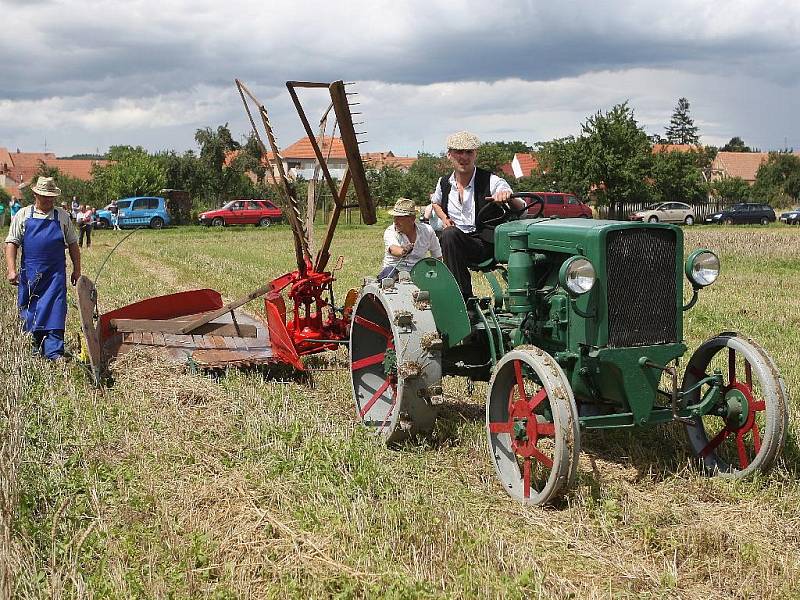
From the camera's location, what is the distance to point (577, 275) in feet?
13.7

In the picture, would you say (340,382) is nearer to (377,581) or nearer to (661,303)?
(661,303)

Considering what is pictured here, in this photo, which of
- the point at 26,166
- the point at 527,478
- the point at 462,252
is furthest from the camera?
the point at 26,166

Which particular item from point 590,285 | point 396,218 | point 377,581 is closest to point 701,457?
point 590,285

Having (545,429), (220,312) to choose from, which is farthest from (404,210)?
(545,429)

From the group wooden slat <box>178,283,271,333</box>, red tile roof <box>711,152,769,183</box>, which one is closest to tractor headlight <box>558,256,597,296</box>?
wooden slat <box>178,283,271,333</box>

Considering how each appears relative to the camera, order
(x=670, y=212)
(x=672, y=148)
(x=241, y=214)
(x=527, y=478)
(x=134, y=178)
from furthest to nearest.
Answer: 1. (x=672, y=148)
2. (x=134, y=178)
3. (x=670, y=212)
4. (x=241, y=214)
5. (x=527, y=478)

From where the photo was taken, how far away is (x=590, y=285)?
4172 millimetres

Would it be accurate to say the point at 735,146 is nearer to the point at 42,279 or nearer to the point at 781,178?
the point at 781,178

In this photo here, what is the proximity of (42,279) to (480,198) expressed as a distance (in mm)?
3824

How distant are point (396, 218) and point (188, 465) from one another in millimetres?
2495

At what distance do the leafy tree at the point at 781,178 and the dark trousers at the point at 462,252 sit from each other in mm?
59866

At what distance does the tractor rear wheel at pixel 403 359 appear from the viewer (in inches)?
191

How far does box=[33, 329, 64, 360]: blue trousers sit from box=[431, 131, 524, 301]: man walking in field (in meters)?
3.49

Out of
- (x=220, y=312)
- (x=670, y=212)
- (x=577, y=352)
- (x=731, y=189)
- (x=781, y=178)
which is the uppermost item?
(x=577, y=352)
